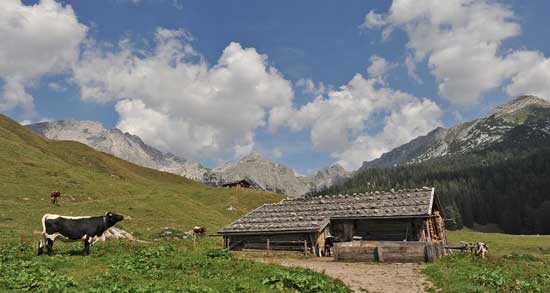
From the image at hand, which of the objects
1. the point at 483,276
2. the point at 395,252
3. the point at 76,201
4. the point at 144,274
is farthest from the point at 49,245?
the point at 76,201

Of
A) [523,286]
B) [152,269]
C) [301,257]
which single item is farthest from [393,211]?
[152,269]

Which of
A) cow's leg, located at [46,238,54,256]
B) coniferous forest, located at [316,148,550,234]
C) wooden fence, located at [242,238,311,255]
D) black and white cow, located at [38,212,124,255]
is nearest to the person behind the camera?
cow's leg, located at [46,238,54,256]

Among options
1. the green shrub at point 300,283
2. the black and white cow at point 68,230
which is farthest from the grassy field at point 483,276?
the black and white cow at point 68,230

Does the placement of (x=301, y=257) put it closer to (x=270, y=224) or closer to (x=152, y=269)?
(x=270, y=224)

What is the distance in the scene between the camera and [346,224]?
35500mm

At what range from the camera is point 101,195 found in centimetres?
6062

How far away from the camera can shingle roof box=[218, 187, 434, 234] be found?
33.3 m

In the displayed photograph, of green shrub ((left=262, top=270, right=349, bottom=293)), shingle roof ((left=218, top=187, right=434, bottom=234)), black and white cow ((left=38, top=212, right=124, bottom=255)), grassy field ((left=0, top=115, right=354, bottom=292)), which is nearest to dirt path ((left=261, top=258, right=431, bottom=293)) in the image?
green shrub ((left=262, top=270, right=349, bottom=293))

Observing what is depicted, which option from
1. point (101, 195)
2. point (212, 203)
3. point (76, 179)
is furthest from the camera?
point (212, 203)

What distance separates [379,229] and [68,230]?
2598 centimetres

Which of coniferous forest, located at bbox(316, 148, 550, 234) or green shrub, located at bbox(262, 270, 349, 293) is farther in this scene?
coniferous forest, located at bbox(316, 148, 550, 234)

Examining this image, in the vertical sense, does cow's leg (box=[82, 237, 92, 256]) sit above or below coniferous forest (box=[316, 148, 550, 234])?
below

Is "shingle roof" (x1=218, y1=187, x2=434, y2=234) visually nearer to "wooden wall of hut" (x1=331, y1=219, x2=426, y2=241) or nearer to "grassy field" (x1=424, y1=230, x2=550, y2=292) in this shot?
"wooden wall of hut" (x1=331, y1=219, x2=426, y2=241)

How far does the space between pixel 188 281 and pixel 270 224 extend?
20.4 meters
